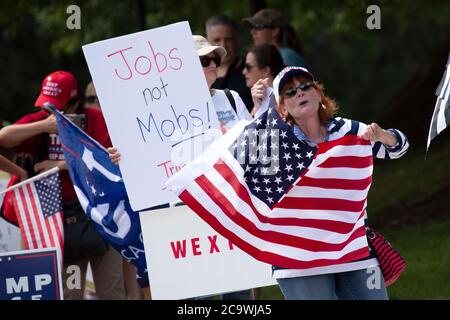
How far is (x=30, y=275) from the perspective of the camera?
744 cm

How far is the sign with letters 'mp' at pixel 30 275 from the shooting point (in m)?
7.39

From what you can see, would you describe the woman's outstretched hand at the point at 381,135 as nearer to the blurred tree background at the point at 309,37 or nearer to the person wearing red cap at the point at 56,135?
the person wearing red cap at the point at 56,135

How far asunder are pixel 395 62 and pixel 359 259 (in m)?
29.4

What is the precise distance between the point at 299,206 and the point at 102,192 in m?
1.98

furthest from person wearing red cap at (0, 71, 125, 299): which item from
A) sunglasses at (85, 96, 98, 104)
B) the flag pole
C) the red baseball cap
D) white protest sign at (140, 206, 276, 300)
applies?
sunglasses at (85, 96, 98, 104)

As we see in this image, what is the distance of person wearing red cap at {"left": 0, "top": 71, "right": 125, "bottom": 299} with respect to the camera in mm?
8055

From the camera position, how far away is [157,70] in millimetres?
7168

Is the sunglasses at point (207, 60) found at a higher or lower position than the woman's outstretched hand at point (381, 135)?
higher

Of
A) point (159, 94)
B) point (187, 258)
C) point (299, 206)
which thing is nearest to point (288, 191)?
point (299, 206)

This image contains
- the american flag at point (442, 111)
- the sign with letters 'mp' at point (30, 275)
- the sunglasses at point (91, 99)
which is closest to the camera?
the american flag at point (442, 111)

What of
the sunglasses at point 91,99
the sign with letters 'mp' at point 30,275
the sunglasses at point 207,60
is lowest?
the sign with letters 'mp' at point 30,275

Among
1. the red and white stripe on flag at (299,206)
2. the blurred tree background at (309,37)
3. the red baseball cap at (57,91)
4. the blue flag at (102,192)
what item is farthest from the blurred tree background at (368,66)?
the red and white stripe on flag at (299,206)

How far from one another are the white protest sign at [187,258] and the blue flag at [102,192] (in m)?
0.52

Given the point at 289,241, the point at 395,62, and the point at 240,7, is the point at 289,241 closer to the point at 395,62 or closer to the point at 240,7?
the point at 240,7
